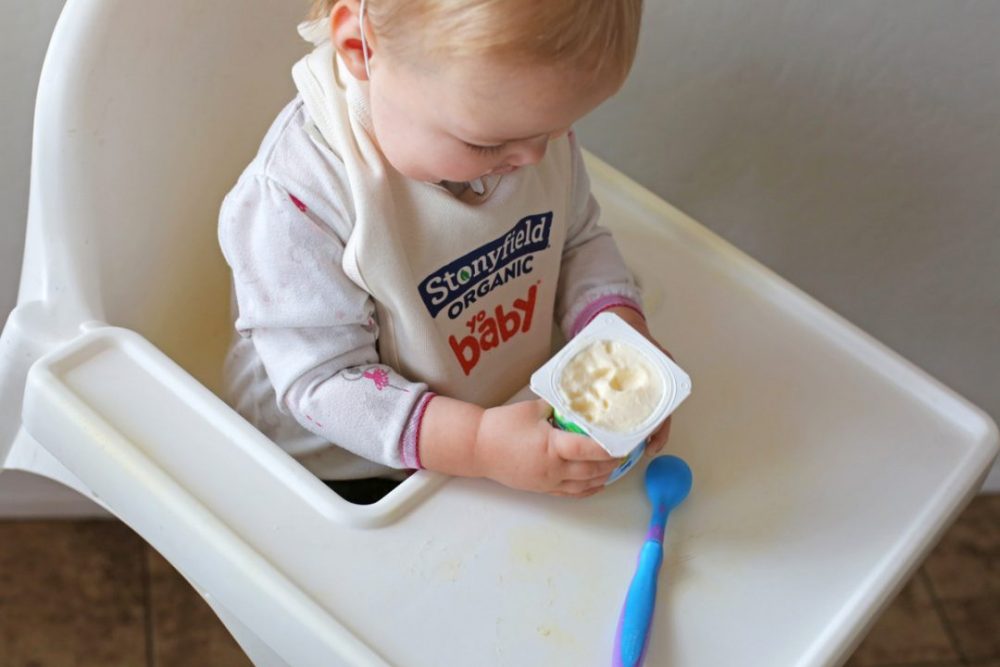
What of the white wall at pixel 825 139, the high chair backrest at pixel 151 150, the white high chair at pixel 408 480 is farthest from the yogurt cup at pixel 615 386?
the white wall at pixel 825 139

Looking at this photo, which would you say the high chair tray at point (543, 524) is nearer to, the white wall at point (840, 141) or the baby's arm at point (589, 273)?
the baby's arm at point (589, 273)

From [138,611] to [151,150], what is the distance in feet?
2.13

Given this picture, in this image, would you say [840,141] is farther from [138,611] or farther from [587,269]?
[138,611]

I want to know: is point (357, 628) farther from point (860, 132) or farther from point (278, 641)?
point (860, 132)

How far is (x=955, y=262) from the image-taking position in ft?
3.63

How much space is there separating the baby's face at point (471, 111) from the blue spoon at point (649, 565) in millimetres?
204

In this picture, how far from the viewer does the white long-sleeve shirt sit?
2.15 ft

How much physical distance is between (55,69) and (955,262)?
0.83 meters

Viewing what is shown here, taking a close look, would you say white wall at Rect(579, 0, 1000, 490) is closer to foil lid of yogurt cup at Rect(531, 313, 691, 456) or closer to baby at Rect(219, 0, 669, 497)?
baby at Rect(219, 0, 669, 497)

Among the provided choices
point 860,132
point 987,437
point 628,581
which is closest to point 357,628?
point 628,581

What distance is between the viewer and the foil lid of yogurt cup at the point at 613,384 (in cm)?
57

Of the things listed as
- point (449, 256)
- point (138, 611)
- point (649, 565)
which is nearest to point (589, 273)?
point (449, 256)

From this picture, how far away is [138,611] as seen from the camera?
121 cm

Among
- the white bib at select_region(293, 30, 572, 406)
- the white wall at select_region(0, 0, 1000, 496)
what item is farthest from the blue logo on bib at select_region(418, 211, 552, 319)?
the white wall at select_region(0, 0, 1000, 496)
